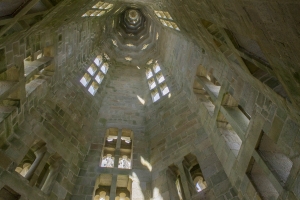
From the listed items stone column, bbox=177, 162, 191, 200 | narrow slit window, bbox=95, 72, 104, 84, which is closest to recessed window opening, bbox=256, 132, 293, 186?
stone column, bbox=177, 162, 191, 200

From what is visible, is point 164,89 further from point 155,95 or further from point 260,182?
point 260,182

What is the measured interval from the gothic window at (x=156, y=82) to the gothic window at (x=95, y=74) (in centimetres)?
262

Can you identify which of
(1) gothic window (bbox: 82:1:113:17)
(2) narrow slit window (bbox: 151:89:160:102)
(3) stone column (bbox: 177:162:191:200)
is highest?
(1) gothic window (bbox: 82:1:113:17)

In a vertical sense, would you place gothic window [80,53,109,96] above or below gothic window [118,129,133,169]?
above

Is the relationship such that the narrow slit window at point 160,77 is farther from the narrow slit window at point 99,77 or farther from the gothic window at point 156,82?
the narrow slit window at point 99,77

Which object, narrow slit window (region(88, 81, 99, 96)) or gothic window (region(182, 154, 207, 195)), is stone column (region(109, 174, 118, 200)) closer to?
gothic window (region(182, 154, 207, 195))

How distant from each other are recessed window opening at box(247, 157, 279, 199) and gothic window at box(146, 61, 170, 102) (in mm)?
6814

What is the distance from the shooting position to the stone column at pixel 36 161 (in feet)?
21.2

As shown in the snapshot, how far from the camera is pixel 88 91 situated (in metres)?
11.4

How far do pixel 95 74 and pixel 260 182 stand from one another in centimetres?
980

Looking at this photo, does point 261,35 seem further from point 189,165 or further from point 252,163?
point 189,165

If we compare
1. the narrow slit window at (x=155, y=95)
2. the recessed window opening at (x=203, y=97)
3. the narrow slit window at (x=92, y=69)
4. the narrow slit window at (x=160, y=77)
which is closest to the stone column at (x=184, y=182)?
the recessed window opening at (x=203, y=97)

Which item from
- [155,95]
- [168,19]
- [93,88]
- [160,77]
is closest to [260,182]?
[168,19]

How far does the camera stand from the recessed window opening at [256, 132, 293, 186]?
4.95m
